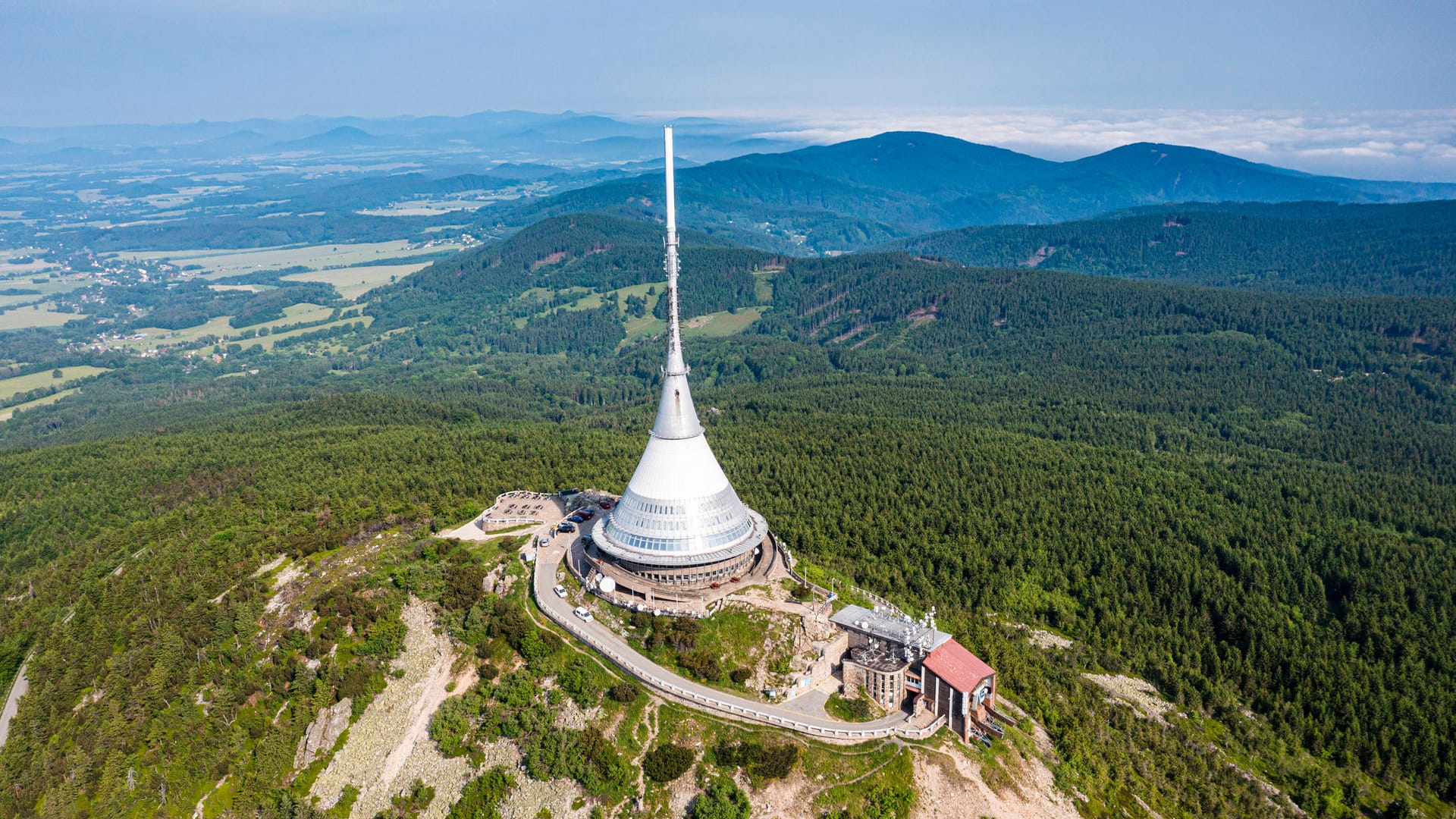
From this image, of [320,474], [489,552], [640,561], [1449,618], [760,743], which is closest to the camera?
[760,743]

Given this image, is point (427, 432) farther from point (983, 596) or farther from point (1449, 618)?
point (1449, 618)

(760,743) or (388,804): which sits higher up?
(760,743)

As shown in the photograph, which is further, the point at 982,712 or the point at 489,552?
the point at 489,552

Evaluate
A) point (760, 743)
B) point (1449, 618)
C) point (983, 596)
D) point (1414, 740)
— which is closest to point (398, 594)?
point (760, 743)

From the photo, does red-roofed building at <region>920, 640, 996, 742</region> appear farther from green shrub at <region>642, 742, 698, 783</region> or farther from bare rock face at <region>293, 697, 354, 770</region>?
bare rock face at <region>293, 697, 354, 770</region>

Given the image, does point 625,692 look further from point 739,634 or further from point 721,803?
point 721,803

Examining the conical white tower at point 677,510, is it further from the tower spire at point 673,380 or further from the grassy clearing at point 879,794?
the grassy clearing at point 879,794

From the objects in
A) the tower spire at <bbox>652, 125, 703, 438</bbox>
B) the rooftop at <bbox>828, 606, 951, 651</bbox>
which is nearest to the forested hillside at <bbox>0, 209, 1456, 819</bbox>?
the rooftop at <bbox>828, 606, 951, 651</bbox>

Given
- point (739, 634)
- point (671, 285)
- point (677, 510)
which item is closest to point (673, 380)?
point (671, 285)
